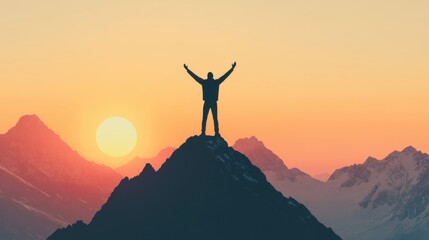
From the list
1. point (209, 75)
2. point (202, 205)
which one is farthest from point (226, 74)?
point (202, 205)

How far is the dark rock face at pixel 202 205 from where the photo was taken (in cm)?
8825

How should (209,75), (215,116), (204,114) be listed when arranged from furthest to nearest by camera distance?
(215,116) → (204,114) → (209,75)

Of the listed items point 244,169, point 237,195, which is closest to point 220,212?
point 237,195

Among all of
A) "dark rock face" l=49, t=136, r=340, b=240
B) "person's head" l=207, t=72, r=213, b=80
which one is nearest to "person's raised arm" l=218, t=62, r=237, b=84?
"person's head" l=207, t=72, r=213, b=80

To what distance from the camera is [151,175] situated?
9588 cm

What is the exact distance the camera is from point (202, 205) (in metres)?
89.8

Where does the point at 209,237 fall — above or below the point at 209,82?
below

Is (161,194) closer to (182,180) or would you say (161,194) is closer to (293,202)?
(182,180)

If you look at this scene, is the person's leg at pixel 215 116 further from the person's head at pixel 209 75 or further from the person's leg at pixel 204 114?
the person's head at pixel 209 75

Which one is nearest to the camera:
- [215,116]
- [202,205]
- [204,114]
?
[202,205]

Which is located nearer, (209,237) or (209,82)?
(209,237)

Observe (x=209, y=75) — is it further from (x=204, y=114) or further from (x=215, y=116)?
(x=215, y=116)

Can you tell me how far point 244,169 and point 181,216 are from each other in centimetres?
1028

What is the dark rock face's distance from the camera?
290 ft
